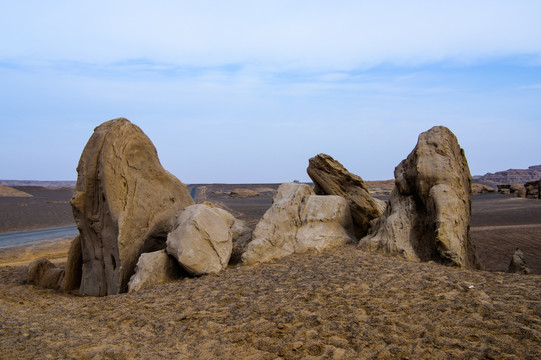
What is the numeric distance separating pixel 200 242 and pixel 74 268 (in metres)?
3.07

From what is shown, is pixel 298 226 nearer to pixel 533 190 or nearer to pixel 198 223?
pixel 198 223

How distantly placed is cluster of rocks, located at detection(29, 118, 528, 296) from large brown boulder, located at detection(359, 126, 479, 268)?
0.02 m

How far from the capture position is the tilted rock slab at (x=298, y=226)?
834 cm

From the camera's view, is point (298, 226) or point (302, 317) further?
point (298, 226)

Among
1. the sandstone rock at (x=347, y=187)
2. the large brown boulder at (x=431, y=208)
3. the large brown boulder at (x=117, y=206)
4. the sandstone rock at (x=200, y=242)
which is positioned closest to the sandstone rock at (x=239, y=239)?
the sandstone rock at (x=200, y=242)

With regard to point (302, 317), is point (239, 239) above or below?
above

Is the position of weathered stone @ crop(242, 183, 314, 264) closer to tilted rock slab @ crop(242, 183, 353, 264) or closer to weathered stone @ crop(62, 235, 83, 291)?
tilted rock slab @ crop(242, 183, 353, 264)

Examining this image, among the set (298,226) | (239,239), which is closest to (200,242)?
(239,239)

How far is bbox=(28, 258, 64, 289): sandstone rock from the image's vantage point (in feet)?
30.7

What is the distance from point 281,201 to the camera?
9438 millimetres

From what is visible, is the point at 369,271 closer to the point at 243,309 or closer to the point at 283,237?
the point at 243,309

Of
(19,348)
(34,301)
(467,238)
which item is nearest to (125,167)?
(34,301)

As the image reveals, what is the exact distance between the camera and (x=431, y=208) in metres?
8.07

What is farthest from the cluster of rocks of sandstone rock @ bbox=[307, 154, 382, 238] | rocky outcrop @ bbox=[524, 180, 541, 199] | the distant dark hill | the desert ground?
the distant dark hill
